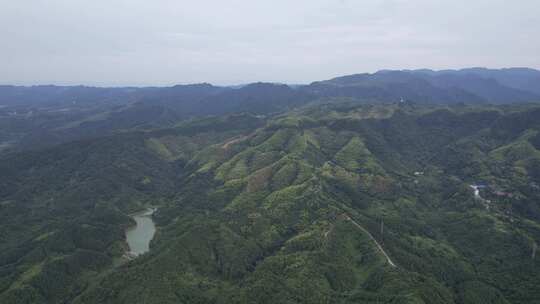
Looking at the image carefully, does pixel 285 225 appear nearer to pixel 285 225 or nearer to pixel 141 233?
pixel 285 225

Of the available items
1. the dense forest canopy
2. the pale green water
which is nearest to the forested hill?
the dense forest canopy

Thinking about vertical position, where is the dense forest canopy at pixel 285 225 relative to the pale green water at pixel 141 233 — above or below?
above

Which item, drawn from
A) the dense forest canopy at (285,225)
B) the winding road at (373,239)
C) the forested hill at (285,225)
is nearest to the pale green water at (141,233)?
the dense forest canopy at (285,225)

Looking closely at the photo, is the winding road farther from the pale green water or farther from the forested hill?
the pale green water

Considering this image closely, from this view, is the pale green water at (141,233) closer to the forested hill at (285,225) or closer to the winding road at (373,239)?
the forested hill at (285,225)

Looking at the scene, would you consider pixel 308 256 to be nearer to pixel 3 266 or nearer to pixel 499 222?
pixel 499 222

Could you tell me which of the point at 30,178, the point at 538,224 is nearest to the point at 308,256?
the point at 538,224
